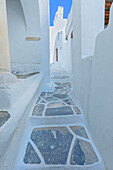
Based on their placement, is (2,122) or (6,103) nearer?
(2,122)

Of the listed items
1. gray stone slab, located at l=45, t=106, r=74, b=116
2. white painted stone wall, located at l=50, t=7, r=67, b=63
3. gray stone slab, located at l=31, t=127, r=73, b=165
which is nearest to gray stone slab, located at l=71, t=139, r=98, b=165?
gray stone slab, located at l=31, t=127, r=73, b=165

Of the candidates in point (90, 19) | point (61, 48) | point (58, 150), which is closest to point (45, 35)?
point (90, 19)

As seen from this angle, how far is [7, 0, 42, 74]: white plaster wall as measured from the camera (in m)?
3.52

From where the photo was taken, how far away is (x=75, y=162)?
1.20 meters

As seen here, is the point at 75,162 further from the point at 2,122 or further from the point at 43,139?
the point at 2,122

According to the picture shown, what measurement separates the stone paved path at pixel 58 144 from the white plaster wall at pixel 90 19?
1.61 meters

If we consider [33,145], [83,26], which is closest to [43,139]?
[33,145]

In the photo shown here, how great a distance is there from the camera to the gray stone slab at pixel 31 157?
1.21 m

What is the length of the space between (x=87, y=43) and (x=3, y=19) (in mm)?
1631

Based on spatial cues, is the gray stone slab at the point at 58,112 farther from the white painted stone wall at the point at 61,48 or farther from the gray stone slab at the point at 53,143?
the white painted stone wall at the point at 61,48

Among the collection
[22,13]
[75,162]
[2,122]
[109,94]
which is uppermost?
[22,13]

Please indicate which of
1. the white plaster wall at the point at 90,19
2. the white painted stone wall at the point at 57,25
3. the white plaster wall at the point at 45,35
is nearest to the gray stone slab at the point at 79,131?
the white plaster wall at the point at 90,19

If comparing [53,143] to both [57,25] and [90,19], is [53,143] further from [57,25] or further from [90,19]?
[57,25]

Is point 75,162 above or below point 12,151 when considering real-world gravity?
below
